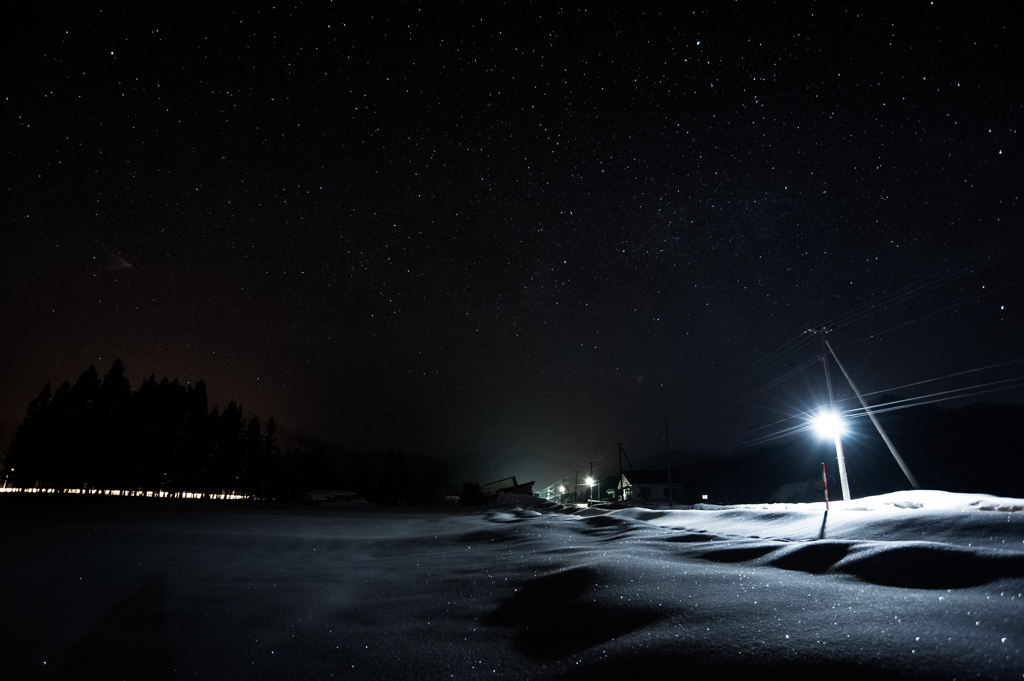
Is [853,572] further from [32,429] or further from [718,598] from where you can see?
[32,429]

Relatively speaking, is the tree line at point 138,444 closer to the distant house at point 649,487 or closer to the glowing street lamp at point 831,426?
the distant house at point 649,487

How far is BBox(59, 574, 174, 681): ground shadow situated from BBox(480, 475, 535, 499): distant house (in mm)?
48559

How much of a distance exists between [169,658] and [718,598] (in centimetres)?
309

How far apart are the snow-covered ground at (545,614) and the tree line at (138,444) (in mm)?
53008

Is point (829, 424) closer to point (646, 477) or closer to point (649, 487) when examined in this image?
point (649, 487)

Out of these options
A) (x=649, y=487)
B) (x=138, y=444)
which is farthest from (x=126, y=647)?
(x=649, y=487)

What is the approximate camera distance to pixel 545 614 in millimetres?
2900

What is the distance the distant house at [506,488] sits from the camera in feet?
171

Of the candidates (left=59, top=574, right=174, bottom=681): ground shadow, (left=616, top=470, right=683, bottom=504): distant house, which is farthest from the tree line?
(left=59, top=574, right=174, bottom=681): ground shadow

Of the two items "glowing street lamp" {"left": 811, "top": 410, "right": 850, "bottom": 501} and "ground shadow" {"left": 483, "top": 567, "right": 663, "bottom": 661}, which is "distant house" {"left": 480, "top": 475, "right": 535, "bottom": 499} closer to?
"glowing street lamp" {"left": 811, "top": 410, "right": 850, "bottom": 501}

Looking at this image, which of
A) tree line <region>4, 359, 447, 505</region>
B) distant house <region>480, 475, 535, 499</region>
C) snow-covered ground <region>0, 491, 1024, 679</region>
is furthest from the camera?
distant house <region>480, 475, 535, 499</region>

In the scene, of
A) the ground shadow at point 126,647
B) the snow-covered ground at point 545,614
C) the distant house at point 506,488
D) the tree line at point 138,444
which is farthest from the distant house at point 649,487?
the ground shadow at point 126,647

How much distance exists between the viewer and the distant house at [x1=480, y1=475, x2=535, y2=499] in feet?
171

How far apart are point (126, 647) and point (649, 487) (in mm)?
69659
